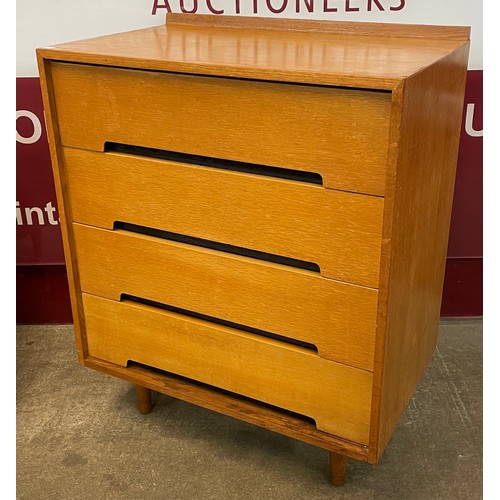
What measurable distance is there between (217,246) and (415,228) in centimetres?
33

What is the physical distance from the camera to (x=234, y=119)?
97 cm

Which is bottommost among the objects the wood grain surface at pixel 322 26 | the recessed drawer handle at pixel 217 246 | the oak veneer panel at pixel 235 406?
the oak veneer panel at pixel 235 406

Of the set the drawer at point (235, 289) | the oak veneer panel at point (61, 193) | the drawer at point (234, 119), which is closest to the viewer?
the drawer at point (234, 119)

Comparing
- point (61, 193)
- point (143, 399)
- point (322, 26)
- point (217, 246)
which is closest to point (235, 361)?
point (217, 246)

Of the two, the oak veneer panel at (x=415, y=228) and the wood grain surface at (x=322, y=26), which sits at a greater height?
the wood grain surface at (x=322, y=26)

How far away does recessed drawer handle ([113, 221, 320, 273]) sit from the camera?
40.3 inches

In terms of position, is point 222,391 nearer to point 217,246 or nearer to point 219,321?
point 219,321

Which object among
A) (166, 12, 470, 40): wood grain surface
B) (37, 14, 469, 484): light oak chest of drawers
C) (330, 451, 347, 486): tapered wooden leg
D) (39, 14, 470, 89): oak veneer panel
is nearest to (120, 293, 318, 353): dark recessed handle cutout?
(37, 14, 469, 484): light oak chest of drawers

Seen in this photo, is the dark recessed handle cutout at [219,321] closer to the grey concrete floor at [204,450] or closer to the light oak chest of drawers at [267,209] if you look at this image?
the light oak chest of drawers at [267,209]

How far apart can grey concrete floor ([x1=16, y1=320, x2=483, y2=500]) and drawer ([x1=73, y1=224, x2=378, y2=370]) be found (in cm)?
32

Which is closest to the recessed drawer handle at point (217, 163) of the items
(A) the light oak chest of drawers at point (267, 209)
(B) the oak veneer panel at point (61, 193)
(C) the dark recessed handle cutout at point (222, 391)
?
(A) the light oak chest of drawers at point (267, 209)

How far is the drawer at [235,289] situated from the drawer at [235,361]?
0.03m

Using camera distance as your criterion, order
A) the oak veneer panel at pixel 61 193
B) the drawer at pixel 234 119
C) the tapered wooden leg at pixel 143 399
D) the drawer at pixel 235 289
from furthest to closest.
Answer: the tapered wooden leg at pixel 143 399
the oak veneer panel at pixel 61 193
the drawer at pixel 235 289
the drawer at pixel 234 119

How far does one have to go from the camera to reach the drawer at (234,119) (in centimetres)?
88
